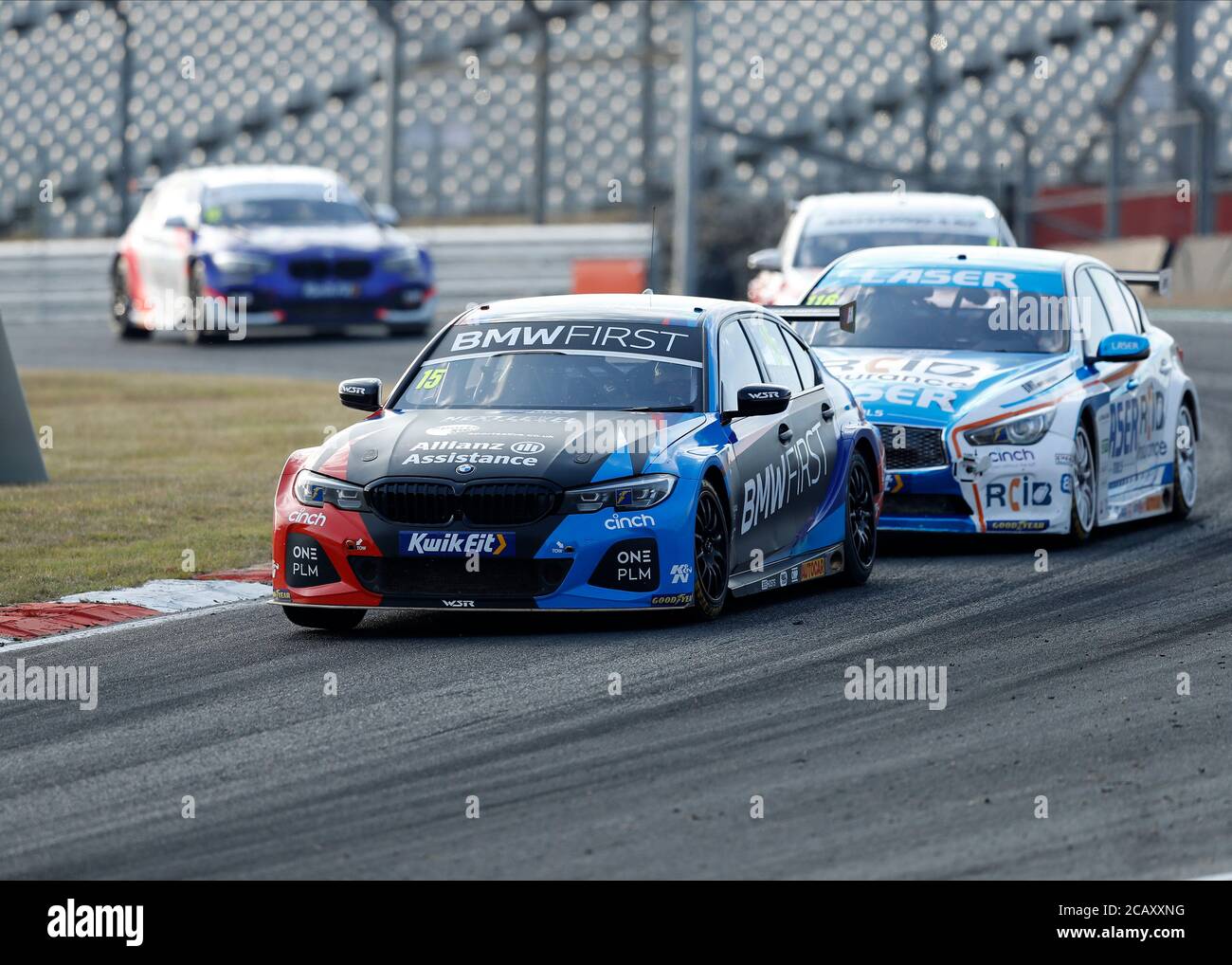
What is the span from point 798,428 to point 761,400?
25.8 inches

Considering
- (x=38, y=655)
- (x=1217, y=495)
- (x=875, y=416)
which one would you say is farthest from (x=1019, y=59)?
(x=38, y=655)

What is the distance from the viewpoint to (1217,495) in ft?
48.7

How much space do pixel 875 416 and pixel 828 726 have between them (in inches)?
184

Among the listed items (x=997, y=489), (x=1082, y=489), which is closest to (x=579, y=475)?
(x=997, y=489)

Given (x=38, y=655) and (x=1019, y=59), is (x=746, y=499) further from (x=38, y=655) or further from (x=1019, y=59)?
(x=1019, y=59)

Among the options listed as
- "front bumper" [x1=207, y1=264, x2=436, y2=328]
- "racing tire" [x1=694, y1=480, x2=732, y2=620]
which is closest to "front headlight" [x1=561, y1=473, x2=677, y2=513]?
"racing tire" [x1=694, y1=480, x2=732, y2=620]

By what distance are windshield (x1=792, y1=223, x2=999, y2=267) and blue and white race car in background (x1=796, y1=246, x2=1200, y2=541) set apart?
4738 millimetres

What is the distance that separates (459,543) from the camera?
31.4ft

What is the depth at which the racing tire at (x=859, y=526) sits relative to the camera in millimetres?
11320

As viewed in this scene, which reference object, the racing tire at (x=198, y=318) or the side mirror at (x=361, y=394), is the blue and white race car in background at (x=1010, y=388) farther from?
the racing tire at (x=198, y=318)

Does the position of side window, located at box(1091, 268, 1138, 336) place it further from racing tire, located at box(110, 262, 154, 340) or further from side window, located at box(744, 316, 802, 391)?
racing tire, located at box(110, 262, 154, 340)

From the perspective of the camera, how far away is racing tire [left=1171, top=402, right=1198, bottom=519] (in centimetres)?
1372

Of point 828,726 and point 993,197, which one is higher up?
point 828,726

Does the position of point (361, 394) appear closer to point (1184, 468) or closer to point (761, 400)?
point (761, 400)
